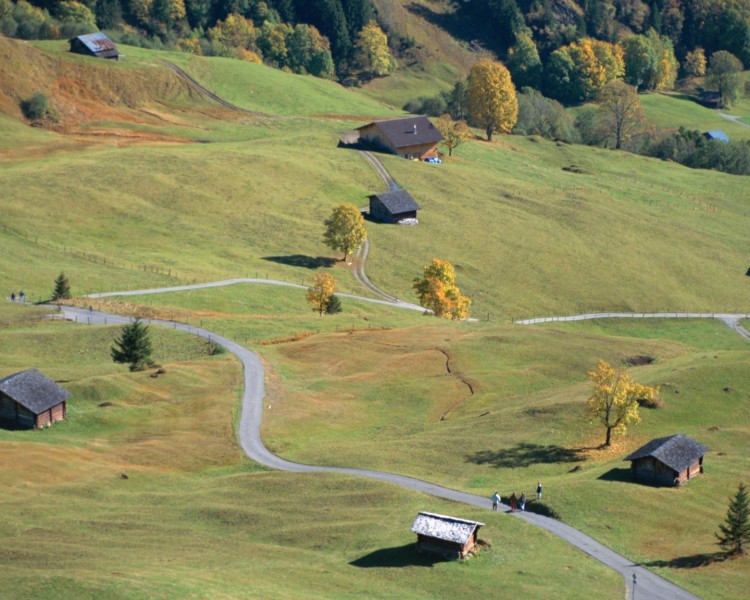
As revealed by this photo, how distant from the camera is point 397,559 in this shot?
6694cm

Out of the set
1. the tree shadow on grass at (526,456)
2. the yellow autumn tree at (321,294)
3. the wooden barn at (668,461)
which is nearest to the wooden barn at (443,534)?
the wooden barn at (668,461)

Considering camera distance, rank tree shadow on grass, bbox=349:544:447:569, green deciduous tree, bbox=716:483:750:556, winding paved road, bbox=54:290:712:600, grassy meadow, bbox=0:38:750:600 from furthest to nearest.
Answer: green deciduous tree, bbox=716:483:750:556 < grassy meadow, bbox=0:38:750:600 < tree shadow on grass, bbox=349:544:447:569 < winding paved road, bbox=54:290:712:600

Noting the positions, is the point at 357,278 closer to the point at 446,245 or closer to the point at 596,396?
the point at 446,245

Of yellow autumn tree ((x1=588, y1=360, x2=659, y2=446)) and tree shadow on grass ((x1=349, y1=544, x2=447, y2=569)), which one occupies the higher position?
yellow autumn tree ((x1=588, y1=360, x2=659, y2=446))

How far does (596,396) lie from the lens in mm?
89938

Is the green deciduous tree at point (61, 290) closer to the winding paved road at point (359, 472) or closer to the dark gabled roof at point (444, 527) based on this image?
the winding paved road at point (359, 472)

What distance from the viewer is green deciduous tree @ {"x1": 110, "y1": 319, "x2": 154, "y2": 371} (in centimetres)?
10394

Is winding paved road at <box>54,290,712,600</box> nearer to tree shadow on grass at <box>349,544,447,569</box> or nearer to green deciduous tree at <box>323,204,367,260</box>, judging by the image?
tree shadow on grass at <box>349,544,447,569</box>

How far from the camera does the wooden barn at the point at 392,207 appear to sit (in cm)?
17400

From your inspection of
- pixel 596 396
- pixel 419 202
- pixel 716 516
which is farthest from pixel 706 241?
pixel 716 516

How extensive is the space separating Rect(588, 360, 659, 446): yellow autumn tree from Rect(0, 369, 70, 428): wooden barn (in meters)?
40.3

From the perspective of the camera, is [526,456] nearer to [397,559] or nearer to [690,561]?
[690,561]

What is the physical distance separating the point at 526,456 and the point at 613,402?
7.89m

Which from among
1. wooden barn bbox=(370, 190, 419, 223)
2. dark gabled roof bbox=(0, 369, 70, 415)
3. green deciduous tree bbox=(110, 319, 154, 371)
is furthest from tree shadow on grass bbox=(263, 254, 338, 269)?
dark gabled roof bbox=(0, 369, 70, 415)
